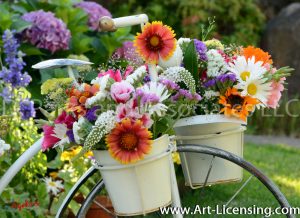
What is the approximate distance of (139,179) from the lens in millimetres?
2133

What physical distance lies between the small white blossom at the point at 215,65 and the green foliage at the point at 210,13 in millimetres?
5777

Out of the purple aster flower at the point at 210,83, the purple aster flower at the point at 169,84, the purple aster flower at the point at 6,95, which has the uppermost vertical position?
the purple aster flower at the point at 169,84

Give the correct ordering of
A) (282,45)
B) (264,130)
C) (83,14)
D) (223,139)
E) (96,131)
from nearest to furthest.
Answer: (96,131) → (223,139) → (83,14) → (264,130) → (282,45)

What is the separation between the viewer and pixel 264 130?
7.35 m

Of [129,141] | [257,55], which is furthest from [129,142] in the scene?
[257,55]

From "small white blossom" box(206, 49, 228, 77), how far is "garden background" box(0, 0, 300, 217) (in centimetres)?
44

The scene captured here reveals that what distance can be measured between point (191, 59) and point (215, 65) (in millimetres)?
91

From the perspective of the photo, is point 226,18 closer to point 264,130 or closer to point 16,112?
point 264,130

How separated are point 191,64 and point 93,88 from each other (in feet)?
1.21

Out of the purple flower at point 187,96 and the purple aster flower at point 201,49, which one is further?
the purple aster flower at point 201,49

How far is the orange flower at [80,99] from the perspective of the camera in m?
2.15

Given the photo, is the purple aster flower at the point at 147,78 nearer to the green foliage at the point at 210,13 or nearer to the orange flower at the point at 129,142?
the orange flower at the point at 129,142

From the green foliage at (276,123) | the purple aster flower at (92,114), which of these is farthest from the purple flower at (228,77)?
the green foliage at (276,123)

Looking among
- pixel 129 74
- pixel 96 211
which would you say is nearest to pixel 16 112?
pixel 96 211
